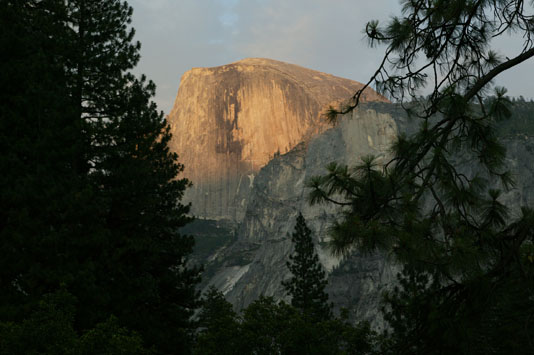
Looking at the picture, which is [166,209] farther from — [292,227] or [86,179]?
[292,227]

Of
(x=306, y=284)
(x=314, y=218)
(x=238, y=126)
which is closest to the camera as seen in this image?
(x=306, y=284)

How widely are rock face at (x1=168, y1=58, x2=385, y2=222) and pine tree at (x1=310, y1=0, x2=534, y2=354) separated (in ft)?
535

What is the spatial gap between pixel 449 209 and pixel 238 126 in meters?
172

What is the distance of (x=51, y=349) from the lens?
26.1ft

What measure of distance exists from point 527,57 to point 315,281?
101 ft

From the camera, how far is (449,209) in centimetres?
543

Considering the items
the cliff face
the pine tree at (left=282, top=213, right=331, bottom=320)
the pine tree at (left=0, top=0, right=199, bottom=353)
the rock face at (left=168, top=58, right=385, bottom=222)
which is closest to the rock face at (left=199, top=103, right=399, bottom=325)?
the cliff face

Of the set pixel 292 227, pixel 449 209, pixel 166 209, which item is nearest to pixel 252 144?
pixel 292 227

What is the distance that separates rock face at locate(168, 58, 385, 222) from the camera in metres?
172

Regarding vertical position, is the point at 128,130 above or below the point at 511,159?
below

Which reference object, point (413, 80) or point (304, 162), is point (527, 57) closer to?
point (413, 80)

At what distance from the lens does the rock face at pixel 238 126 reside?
17150 centimetres

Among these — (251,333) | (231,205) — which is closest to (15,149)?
(251,333)

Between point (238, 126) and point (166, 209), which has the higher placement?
point (238, 126)
